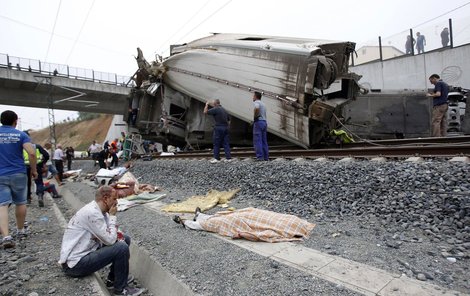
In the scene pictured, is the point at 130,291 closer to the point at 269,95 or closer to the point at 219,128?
the point at 219,128

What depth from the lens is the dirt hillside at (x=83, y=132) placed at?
6471cm

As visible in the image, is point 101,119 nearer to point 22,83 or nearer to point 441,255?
point 22,83

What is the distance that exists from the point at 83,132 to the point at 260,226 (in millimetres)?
76644

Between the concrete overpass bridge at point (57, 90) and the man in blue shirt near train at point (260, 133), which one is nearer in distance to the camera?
the man in blue shirt near train at point (260, 133)

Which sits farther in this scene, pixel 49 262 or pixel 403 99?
pixel 403 99

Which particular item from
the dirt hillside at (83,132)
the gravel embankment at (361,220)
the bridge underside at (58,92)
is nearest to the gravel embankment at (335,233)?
the gravel embankment at (361,220)

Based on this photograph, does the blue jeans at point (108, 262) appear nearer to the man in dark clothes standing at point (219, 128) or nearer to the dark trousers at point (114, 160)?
the man in dark clothes standing at point (219, 128)

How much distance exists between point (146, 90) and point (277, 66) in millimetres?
6730

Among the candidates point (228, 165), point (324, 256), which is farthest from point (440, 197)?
point (228, 165)

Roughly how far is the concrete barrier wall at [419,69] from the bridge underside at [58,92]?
18006mm

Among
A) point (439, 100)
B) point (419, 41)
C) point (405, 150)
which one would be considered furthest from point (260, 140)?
point (419, 41)

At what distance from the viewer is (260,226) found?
12.0 feet

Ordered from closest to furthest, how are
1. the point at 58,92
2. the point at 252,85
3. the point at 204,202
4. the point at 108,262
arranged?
the point at 108,262
the point at 204,202
the point at 252,85
the point at 58,92

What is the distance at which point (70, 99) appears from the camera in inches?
1174
